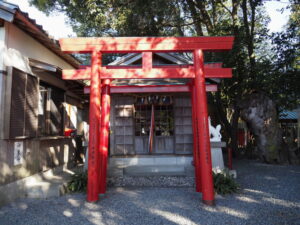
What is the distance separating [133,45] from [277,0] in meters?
8.80

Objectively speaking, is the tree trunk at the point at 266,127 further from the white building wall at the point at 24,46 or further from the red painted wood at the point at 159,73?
the white building wall at the point at 24,46

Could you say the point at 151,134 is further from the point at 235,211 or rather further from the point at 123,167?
the point at 235,211

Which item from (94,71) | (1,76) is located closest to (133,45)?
(94,71)

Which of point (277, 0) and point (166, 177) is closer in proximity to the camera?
point (166, 177)

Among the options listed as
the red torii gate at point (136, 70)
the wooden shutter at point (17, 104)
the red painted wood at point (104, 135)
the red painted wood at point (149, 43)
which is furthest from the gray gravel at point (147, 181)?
the red painted wood at point (149, 43)

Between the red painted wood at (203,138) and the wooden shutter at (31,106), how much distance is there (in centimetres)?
443

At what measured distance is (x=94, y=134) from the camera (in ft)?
17.0

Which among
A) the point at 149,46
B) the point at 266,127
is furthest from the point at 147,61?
the point at 266,127

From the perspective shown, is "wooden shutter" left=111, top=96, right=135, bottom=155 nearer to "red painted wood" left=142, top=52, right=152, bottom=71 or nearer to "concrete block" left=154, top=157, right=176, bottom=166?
"concrete block" left=154, top=157, right=176, bottom=166

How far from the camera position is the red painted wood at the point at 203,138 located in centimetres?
493

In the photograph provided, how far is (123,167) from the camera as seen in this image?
24.6 feet

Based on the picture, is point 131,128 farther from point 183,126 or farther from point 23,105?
point 23,105

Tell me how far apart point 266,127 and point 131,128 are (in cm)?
664

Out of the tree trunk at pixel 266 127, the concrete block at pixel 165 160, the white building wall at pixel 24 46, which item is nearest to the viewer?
the white building wall at pixel 24 46
